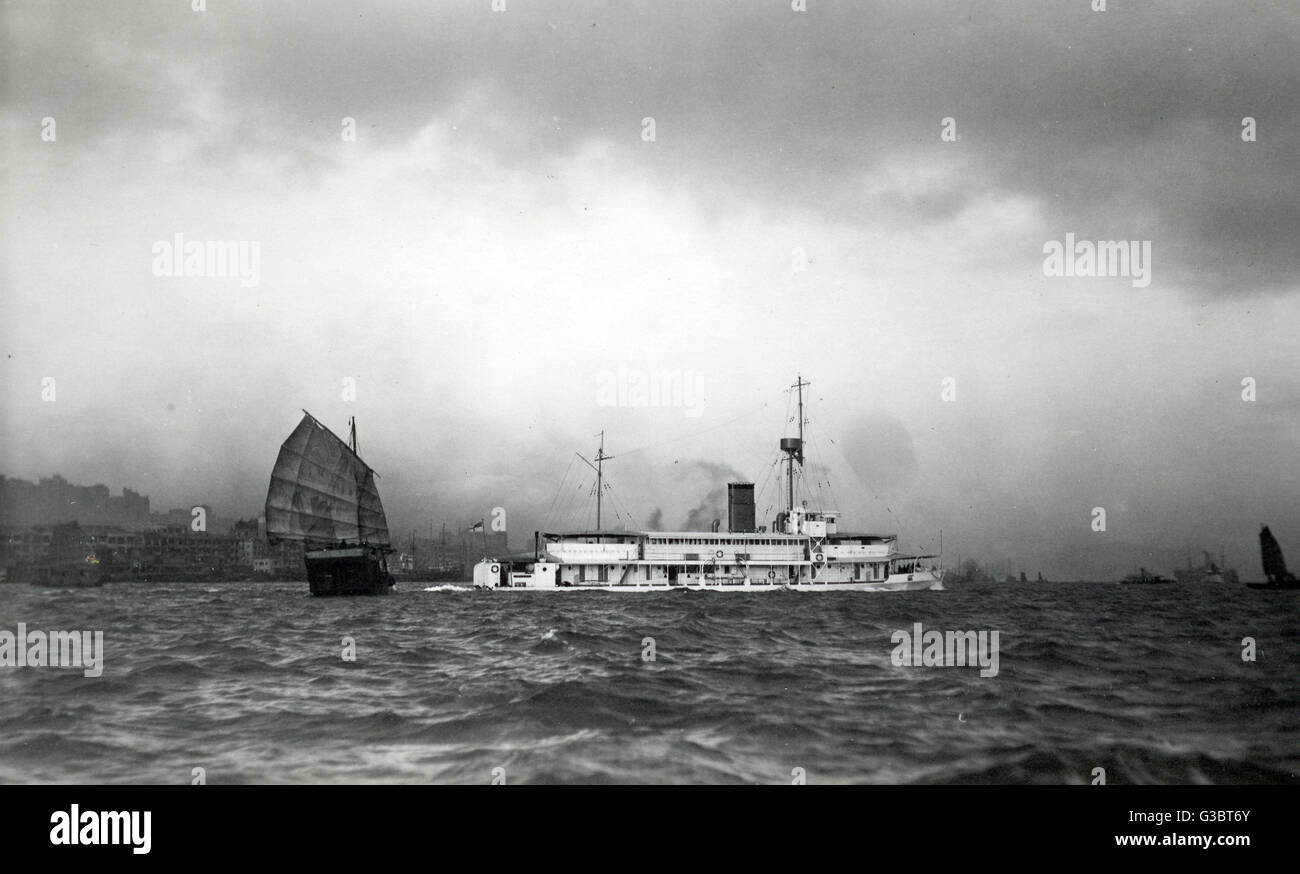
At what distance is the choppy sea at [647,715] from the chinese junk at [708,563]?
126 feet

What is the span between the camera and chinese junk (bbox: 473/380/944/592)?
56.4 m

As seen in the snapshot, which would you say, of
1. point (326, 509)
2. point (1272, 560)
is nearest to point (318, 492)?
point (326, 509)

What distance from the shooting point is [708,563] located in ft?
189

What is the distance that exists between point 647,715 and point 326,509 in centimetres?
5415

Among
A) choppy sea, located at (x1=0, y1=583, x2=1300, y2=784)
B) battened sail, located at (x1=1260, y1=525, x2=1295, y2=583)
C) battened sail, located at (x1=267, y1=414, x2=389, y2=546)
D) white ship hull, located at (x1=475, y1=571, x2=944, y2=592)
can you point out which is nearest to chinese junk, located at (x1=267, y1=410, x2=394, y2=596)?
battened sail, located at (x1=267, y1=414, x2=389, y2=546)

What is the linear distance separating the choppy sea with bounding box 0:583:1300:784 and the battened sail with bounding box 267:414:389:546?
122 ft

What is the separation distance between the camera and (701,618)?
27.8m

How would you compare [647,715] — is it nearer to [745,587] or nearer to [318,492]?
[745,587]

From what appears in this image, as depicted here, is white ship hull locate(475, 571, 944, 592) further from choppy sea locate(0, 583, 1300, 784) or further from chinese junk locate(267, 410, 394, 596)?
choppy sea locate(0, 583, 1300, 784)

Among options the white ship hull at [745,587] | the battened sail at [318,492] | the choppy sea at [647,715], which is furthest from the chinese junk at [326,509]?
the choppy sea at [647,715]

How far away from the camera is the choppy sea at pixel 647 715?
747 centimetres
